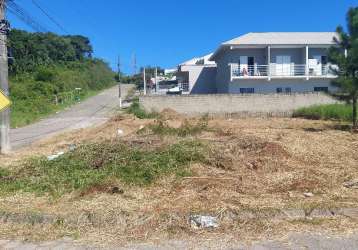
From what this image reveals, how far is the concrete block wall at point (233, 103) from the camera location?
Answer: 99.6 feet

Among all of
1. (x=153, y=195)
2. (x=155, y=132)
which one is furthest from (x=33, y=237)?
(x=155, y=132)

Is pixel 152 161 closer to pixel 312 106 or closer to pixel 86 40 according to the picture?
pixel 312 106

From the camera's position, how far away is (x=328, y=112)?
26.5 m

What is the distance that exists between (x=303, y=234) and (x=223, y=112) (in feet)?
82.2

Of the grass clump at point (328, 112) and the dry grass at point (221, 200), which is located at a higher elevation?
the grass clump at point (328, 112)

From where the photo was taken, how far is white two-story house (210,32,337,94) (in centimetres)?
3744

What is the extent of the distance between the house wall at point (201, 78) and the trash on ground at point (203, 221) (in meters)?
38.6

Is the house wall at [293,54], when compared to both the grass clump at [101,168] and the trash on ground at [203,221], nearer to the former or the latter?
the grass clump at [101,168]

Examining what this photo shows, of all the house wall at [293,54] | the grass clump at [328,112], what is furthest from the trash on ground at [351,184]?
the house wall at [293,54]

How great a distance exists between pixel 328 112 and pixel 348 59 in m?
9.86

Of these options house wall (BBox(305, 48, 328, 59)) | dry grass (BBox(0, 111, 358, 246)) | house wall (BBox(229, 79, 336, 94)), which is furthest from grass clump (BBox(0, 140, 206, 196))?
house wall (BBox(305, 48, 328, 59))

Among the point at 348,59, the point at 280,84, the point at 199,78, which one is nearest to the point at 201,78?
the point at 199,78

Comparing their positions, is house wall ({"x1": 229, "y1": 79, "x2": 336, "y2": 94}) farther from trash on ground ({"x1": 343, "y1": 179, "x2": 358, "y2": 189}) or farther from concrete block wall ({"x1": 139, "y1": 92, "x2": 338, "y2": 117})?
trash on ground ({"x1": 343, "y1": 179, "x2": 358, "y2": 189})

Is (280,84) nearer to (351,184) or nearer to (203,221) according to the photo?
(351,184)
